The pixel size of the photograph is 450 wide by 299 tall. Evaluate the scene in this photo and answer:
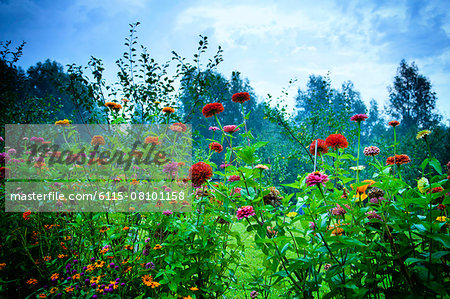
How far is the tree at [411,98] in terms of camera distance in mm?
17906

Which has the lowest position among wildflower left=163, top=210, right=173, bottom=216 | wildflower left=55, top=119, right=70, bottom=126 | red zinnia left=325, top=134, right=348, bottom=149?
wildflower left=163, top=210, right=173, bottom=216

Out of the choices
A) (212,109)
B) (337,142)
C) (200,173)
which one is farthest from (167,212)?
(337,142)

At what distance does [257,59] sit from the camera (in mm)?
5898

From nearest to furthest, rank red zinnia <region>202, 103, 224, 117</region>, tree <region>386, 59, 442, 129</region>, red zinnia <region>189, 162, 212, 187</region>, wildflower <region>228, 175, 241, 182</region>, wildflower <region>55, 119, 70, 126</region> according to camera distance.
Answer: red zinnia <region>189, 162, 212, 187</region>
wildflower <region>228, 175, 241, 182</region>
red zinnia <region>202, 103, 224, 117</region>
wildflower <region>55, 119, 70, 126</region>
tree <region>386, 59, 442, 129</region>

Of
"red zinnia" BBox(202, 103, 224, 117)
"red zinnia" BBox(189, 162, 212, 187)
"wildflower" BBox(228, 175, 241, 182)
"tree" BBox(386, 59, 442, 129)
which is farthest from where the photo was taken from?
"tree" BBox(386, 59, 442, 129)

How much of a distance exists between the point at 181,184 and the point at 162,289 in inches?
29.2

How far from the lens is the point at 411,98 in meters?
18.6

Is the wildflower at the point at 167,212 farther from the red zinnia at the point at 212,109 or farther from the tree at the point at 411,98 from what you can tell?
the tree at the point at 411,98

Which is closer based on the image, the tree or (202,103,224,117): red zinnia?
(202,103,224,117): red zinnia

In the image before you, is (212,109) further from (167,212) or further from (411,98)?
(411,98)

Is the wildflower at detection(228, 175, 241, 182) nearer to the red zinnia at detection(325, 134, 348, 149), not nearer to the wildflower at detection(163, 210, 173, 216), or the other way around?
the wildflower at detection(163, 210, 173, 216)

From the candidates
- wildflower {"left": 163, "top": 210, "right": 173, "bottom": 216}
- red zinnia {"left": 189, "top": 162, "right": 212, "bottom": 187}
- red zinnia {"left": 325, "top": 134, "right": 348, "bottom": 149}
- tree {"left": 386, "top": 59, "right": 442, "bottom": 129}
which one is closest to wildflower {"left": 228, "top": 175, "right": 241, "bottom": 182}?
red zinnia {"left": 189, "top": 162, "right": 212, "bottom": 187}

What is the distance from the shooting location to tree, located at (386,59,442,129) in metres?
17.9

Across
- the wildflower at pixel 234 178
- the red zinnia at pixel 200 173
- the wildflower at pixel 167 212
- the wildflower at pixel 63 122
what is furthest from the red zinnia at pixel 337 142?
the wildflower at pixel 63 122
